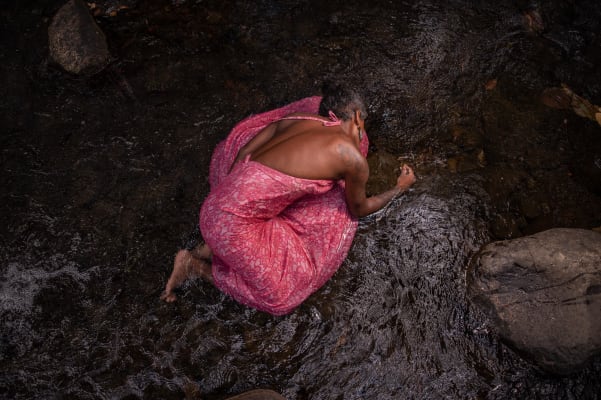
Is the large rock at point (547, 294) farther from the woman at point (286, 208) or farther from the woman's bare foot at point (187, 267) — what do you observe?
the woman's bare foot at point (187, 267)

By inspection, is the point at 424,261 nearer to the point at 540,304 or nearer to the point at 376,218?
the point at 376,218

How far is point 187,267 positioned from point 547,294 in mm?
2490

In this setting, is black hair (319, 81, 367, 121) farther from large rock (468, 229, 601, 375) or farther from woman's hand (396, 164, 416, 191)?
large rock (468, 229, 601, 375)

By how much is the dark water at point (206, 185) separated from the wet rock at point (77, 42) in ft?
0.45

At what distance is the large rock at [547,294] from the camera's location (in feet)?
9.41

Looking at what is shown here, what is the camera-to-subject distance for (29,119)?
3.87 meters

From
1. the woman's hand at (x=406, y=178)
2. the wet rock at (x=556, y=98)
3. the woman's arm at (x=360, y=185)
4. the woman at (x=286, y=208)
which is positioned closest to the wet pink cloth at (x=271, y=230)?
the woman at (x=286, y=208)

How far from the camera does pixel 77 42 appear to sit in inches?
161

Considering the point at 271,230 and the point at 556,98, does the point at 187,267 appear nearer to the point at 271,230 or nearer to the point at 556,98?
the point at 271,230

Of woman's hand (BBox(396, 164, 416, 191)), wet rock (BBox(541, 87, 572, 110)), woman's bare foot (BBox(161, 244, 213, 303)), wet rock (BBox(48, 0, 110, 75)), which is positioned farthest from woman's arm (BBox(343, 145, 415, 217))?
wet rock (BBox(48, 0, 110, 75))

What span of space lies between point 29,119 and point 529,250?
423 cm

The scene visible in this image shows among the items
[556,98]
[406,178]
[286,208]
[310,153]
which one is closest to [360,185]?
[310,153]

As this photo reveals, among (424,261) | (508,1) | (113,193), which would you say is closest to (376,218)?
(424,261)

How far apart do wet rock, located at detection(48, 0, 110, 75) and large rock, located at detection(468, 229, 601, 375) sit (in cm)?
382
